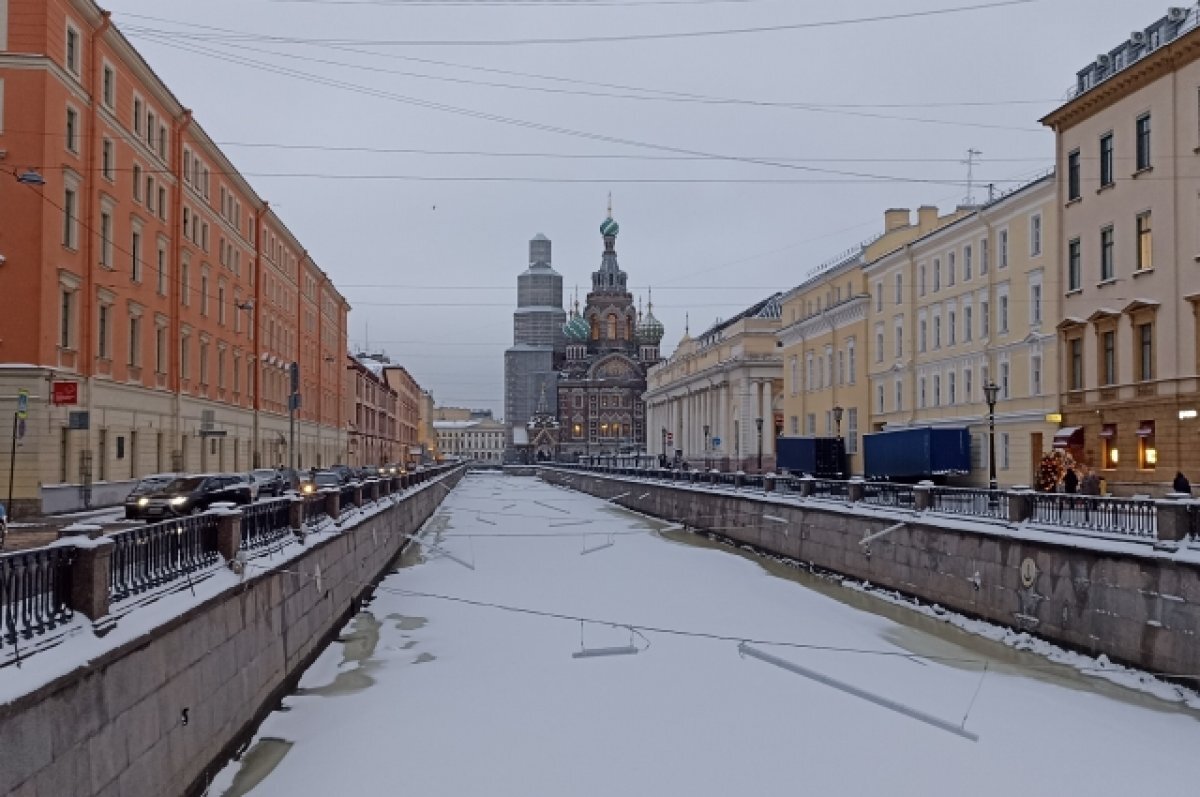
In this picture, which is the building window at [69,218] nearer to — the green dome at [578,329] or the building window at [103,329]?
the building window at [103,329]

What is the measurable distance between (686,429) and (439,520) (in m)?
63.9

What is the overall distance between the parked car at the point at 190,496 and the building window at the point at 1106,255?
Result: 2663cm

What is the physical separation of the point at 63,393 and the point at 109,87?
11127 mm

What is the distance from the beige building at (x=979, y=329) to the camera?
4175 centimetres

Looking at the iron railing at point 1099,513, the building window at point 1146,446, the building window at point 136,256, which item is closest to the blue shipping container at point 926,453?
the building window at point 1146,446

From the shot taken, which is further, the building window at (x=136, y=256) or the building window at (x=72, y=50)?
the building window at (x=136, y=256)

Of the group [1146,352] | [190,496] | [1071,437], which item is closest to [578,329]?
[1071,437]

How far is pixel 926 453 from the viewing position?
45.2m

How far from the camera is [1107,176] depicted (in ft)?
119

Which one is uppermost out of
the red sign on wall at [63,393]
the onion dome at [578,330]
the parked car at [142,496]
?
the onion dome at [578,330]

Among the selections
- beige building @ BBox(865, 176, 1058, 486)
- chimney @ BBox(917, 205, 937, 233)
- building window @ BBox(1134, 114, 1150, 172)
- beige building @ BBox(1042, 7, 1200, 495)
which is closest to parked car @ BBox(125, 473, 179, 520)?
beige building @ BBox(1042, 7, 1200, 495)

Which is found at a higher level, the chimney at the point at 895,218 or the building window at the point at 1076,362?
the chimney at the point at 895,218

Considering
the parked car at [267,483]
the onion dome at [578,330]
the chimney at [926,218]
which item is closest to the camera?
the parked car at [267,483]

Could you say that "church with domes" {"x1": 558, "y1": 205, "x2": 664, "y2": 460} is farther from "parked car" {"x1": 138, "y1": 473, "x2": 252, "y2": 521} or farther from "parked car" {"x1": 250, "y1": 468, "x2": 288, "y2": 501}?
"parked car" {"x1": 138, "y1": 473, "x2": 252, "y2": 521}
